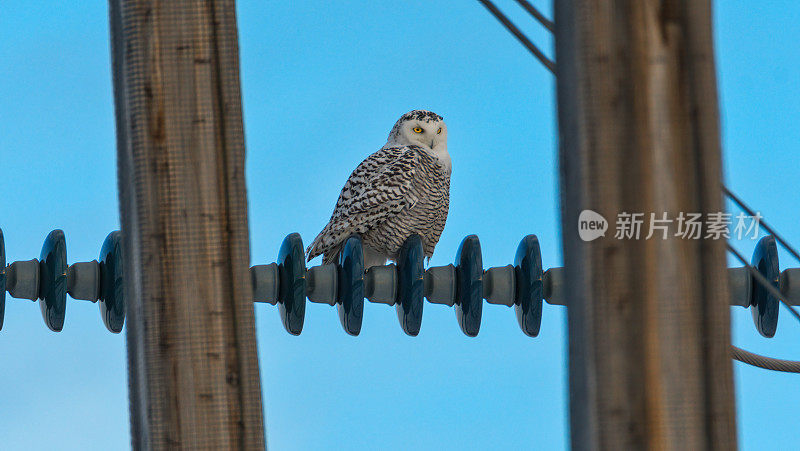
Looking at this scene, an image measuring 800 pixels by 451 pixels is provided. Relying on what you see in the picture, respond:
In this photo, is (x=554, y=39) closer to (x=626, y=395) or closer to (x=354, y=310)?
(x=626, y=395)

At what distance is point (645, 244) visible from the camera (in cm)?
135

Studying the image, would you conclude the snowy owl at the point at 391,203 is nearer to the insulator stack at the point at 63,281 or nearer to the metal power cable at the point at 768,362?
the insulator stack at the point at 63,281

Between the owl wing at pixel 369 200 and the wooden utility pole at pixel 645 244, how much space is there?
3.12 m

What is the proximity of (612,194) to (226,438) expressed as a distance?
84cm

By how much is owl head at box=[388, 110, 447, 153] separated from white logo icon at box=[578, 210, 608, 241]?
12.1 ft

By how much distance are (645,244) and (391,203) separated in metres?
3.25

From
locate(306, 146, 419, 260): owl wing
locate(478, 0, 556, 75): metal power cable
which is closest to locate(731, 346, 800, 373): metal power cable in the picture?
locate(478, 0, 556, 75): metal power cable

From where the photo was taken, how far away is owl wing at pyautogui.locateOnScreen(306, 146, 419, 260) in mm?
4504

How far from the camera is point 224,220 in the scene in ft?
5.80

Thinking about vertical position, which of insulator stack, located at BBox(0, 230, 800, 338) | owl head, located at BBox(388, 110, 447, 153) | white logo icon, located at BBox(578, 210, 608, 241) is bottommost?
insulator stack, located at BBox(0, 230, 800, 338)

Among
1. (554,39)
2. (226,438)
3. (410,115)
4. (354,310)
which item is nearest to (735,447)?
(554,39)

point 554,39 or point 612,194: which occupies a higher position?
point 554,39

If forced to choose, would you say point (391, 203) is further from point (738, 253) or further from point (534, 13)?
point (534, 13)

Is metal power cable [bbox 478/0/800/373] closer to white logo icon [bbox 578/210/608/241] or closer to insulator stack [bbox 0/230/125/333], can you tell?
→ white logo icon [bbox 578/210/608/241]
